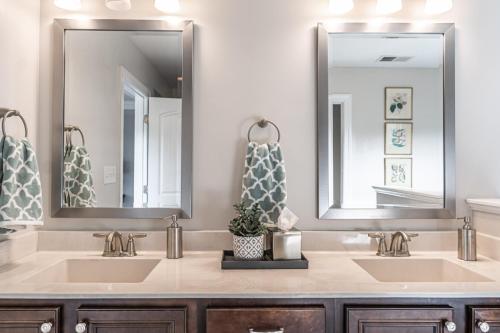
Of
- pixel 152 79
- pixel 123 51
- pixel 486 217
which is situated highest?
pixel 123 51

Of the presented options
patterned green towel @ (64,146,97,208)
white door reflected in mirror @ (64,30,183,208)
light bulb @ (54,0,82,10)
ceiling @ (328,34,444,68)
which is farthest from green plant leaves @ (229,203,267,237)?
light bulb @ (54,0,82,10)

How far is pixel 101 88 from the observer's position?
1983mm

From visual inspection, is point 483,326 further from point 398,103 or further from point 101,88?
point 101,88

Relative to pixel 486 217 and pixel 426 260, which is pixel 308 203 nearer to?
pixel 426 260

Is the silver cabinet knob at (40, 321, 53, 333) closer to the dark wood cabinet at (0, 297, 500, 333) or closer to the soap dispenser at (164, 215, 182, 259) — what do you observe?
the dark wood cabinet at (0, 297, 500, 333)

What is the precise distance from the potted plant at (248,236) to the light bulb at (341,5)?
1041mm

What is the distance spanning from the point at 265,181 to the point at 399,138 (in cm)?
69

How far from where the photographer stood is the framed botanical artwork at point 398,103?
199 cm

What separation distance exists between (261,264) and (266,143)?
0.60 metres

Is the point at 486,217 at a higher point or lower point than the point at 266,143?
lower

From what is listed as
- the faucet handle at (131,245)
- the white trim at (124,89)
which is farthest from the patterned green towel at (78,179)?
the faucet handle at (131,245)

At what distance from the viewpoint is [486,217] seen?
1899 millimetres

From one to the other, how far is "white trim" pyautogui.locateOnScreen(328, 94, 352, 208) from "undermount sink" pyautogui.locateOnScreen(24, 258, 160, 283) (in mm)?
921

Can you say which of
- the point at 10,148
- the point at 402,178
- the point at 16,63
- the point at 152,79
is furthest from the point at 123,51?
the point at 402,178
